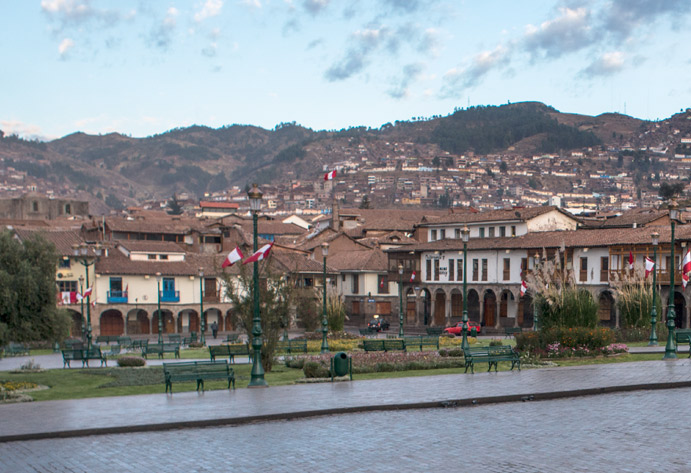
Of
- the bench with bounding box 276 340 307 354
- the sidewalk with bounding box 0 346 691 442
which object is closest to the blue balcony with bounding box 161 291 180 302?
the bench with bounding box 276 340 307 354

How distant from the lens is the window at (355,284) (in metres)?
75.4

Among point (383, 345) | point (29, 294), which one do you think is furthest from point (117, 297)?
point (29, 294)

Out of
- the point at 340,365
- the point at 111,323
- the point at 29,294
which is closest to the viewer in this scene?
the point at 340,365

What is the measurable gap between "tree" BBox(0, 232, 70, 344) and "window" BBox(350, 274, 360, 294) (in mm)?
47847

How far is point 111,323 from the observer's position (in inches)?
2574

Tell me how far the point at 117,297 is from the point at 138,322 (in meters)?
2.83

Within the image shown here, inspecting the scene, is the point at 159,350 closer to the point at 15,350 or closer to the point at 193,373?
the point at 15,350

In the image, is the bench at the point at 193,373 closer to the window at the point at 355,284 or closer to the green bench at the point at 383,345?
the green bench at the point at 383,345

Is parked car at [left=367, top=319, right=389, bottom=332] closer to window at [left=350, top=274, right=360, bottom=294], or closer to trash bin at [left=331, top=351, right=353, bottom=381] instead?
window at [left=350, top=274, right=360, bottom=294]

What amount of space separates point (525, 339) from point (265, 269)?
872 cm

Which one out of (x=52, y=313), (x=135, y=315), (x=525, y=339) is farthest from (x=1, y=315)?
(x=135, y=315)

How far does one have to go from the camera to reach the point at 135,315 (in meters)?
65.9

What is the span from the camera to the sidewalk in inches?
578

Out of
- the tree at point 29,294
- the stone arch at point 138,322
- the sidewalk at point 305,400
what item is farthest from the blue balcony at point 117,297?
the sidewalk at point 305,400
